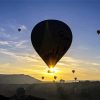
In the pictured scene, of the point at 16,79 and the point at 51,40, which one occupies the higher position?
the point at 16,79

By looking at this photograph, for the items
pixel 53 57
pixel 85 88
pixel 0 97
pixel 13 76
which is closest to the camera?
pixel 0 97

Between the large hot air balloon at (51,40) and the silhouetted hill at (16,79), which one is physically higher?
the silhouetted hill at (16,79)

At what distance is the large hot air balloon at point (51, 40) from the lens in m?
26.5

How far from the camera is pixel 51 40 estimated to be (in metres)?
27.4

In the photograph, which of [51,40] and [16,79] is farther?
[16,79]

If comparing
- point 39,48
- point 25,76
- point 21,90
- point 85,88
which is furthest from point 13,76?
point 21,90

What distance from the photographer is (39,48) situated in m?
27.1

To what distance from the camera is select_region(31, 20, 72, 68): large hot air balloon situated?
26469mm

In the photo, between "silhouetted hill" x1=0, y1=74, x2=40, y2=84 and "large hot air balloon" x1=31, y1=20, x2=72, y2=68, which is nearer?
"large hot air balloon" x1=31, y1=20, x2=72, y2=68

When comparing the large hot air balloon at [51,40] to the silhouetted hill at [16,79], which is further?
the silhouetted hill at [16,79]

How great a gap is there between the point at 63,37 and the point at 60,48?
1029 mm

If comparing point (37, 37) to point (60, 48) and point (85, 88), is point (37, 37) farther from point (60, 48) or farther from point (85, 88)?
point (85, 88)

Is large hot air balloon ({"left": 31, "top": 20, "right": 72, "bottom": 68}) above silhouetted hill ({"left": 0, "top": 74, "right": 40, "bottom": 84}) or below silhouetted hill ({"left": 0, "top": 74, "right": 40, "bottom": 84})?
below

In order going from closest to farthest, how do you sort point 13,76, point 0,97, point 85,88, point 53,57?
point 0,97, point 53,57, point 85,88, point 13,76
